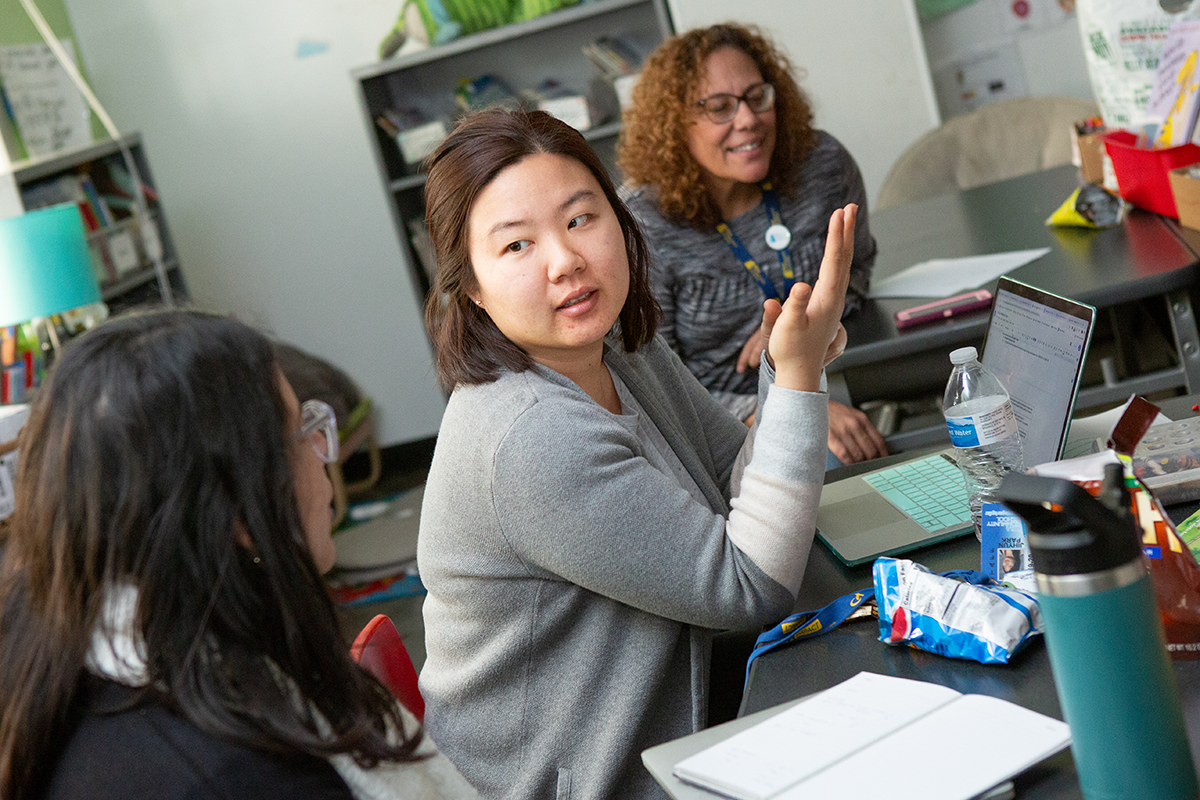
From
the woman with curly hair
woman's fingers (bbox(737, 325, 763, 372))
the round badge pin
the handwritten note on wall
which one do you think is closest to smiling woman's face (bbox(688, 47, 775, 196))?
the woman with curly hair

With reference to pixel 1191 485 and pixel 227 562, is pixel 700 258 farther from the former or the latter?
pixel 227 562

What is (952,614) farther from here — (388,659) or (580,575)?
(388,659)

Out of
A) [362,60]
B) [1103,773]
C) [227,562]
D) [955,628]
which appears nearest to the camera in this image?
[1103,773]

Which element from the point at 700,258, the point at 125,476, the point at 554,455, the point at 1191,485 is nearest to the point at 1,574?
the point at 125,476

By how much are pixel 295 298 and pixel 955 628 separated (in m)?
4.19

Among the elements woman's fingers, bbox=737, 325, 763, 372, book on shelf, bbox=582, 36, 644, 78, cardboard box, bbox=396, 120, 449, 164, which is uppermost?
book on shelf, bbox=582, 36, 644, 78

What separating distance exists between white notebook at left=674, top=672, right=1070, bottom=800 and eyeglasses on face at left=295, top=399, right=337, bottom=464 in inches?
15.0

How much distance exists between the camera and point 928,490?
139 centimetres

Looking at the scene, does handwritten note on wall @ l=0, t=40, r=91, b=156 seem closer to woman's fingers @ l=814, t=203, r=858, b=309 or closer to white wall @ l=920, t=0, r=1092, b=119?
white wall @ l=920, t=0, r=1092, b=119

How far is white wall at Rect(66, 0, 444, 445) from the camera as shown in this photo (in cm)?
454

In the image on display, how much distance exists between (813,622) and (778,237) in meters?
1.21

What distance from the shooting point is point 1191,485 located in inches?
44.7

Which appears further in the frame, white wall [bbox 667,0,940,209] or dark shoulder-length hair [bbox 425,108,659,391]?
white wall [bbox 667,0,940,209]

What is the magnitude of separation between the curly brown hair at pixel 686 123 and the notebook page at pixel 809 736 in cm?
137
